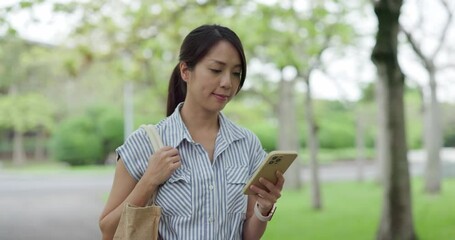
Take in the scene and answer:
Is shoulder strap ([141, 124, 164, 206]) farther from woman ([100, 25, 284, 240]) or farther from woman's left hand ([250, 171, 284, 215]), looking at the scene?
woman's left hand ([250, 171, 284, 215])

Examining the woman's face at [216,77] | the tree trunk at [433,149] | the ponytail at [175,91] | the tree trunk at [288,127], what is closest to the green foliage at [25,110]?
the tree trunk at [288,127]

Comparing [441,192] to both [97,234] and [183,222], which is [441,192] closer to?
[97,234]

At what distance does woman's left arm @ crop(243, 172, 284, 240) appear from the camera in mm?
2180

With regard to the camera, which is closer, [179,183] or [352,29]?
[179,183]

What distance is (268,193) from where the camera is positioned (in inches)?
86.6

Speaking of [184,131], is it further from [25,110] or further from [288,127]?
[25,110]

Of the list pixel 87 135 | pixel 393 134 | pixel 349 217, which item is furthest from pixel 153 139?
pixel 87 135

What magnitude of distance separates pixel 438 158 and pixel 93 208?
28.5ft

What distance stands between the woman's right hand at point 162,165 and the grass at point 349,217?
8497mm

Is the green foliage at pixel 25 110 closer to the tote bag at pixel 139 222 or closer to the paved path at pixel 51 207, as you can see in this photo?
the paved path at pixel 51 207

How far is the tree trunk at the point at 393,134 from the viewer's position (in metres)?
8.32

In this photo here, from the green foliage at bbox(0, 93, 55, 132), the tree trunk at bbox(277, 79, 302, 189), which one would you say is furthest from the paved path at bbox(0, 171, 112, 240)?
the green foliage at bbox(0, 93, 55, 132)

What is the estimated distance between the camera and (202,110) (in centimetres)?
227

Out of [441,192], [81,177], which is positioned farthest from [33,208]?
[81,177]
